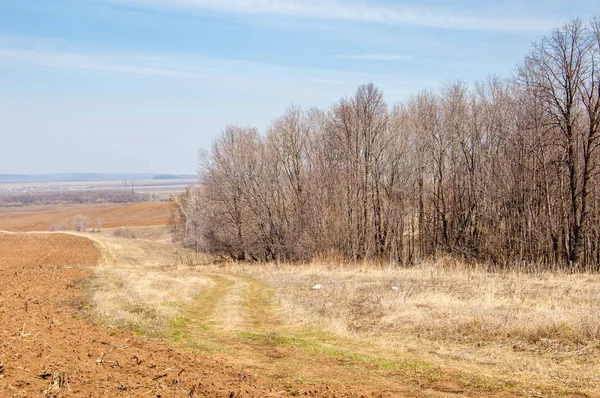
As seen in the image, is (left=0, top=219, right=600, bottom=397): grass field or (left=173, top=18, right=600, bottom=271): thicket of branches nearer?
(left=0, top=219, right=600, bottom=397): grass field

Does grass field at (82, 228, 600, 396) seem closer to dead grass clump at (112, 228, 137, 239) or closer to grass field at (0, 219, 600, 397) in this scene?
grass field at (0, 219, 600, 397)

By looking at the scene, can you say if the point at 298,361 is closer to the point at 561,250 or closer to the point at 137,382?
the point at 137,382

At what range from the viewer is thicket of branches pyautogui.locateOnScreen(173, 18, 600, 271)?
2688cm

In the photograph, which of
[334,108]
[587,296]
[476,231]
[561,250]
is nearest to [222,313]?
[587,296]

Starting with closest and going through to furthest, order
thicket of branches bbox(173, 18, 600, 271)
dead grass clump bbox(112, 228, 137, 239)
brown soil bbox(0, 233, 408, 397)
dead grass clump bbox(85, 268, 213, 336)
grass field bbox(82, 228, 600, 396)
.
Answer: brown soil bbox(0, 233, 408, 397) → grass field bbox(82, 228, 600, 396) → dead grass clump bbox(85, 268, 213, 336) → thicket of branches bbox(173, 18, 600, 271) → dead grass clump bbox(112, 228, 137, 239)

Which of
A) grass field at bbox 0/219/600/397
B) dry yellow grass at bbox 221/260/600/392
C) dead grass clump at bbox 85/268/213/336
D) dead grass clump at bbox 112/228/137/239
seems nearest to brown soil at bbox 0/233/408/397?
grass field at bbox 0/219/600/397

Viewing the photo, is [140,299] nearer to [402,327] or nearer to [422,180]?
[402,327]

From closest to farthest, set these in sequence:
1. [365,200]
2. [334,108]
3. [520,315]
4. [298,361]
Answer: [298,361] < [520,315] < [365,200] < [334,108]

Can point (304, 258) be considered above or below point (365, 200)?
below

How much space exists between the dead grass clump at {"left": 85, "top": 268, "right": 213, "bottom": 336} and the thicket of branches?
56.9 feet

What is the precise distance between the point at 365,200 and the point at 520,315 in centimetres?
2746

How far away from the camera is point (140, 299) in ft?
50.2

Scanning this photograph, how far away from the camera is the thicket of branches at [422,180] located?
2688 centimetres

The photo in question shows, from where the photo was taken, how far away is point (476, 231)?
34.3m
